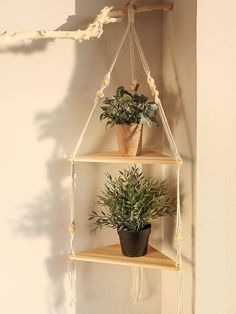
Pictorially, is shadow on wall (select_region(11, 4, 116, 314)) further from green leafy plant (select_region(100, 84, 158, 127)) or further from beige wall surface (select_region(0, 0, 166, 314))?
green leafy plant (select_region(100, 84, 158, 127))

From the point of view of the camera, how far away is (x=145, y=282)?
3.95 feet

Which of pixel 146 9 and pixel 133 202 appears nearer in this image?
pixel 133 202

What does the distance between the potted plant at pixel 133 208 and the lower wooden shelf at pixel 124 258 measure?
21mm

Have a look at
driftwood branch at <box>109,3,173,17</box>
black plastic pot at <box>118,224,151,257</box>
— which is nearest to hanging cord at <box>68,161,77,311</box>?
black plastic pot at <box>118,224,151,257</box>

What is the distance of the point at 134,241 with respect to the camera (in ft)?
3.33

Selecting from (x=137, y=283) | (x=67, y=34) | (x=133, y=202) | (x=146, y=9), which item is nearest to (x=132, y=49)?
(x=146, y=9)

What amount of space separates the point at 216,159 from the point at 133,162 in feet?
0.75

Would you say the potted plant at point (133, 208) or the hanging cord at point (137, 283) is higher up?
the potted plant at point (133, 208)

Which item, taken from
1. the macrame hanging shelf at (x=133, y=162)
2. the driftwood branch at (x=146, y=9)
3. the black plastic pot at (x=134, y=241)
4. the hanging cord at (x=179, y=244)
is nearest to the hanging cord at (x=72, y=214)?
the macrame hanging shelf at (x=133, y=162)

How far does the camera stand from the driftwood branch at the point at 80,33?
97 centimetres

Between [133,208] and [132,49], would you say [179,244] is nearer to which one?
[133,208]

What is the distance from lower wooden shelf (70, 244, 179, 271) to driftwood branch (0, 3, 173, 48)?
0.64 m

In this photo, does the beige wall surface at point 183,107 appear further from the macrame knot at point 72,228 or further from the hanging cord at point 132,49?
the macrame knot at point 72,228

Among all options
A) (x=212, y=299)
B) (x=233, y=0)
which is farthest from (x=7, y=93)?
(x=212, y=299)
